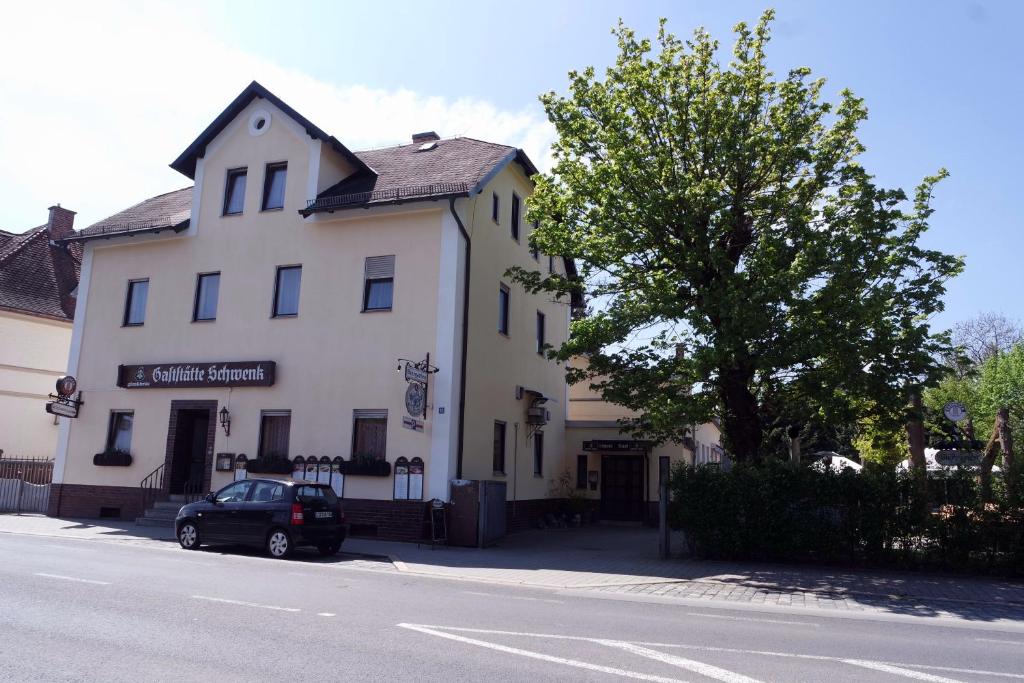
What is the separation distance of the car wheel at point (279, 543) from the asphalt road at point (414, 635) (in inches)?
99.4

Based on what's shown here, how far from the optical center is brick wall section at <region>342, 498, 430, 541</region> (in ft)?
57.3

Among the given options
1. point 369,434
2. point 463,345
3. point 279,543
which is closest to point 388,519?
point 369,434

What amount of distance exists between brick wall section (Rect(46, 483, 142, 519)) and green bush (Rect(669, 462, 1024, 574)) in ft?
47.0

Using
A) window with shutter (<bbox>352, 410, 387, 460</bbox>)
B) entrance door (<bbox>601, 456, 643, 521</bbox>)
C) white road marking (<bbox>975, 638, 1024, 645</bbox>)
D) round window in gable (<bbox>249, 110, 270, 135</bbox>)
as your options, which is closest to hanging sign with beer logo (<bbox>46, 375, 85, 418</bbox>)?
round window in gable (<bbox>249, 110, 270, 135</bbox>)

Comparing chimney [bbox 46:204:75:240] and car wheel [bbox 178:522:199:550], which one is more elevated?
chimney [bbox 46:204:75:240]

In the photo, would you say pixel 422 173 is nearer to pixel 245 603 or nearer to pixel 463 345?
pixel 463 345

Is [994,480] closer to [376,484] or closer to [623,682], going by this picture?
[623,682]

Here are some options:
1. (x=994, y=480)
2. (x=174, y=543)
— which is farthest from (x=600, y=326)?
(x=174, y=543)

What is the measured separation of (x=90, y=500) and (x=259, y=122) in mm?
11258

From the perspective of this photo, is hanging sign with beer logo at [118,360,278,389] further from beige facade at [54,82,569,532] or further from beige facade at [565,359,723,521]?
beige facade at [565,359,723,521]

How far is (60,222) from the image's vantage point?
34438 mm

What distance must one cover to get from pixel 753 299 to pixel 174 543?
496 inches

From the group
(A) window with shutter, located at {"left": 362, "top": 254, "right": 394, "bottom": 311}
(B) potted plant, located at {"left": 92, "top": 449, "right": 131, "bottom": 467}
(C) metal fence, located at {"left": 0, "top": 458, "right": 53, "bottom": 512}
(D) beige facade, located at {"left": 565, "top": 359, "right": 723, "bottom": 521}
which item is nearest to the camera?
(A) window with shutter, located at {"left": 362, "top": 254, "right": 394, "bottom": 311}

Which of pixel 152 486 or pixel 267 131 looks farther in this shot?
pixel 267 131
